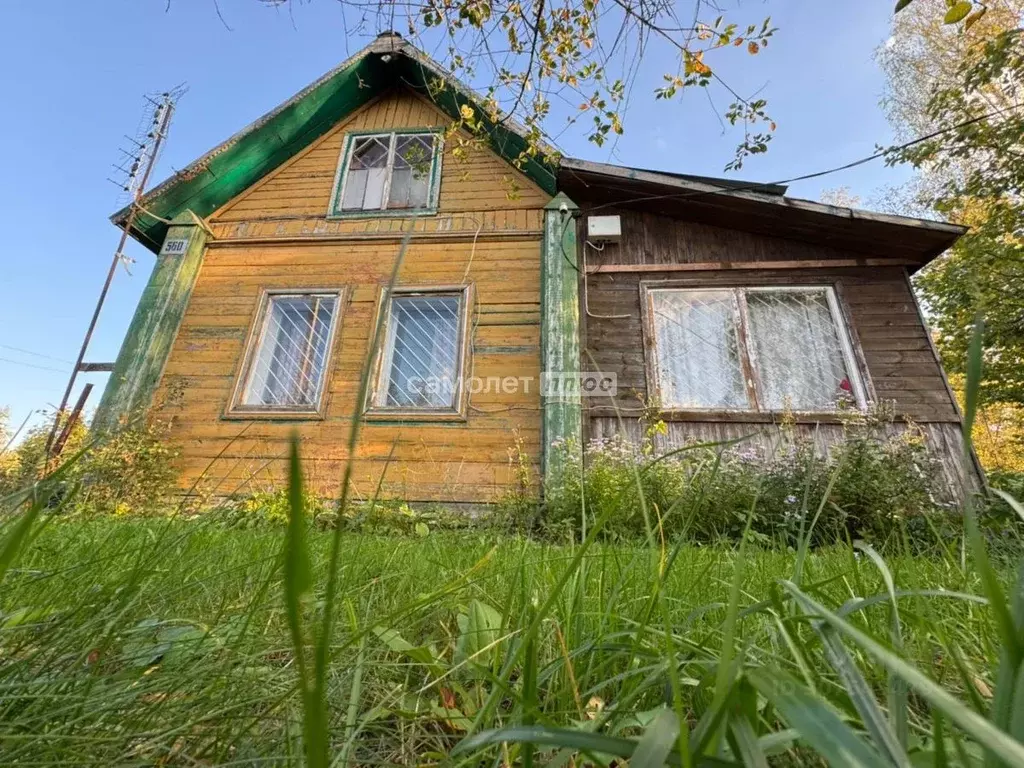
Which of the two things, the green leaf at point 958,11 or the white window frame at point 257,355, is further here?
the white window frame at point 257,355

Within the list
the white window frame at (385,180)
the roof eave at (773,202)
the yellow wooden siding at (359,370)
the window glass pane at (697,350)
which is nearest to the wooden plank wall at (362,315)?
the yellow wooden siding at (359,370)

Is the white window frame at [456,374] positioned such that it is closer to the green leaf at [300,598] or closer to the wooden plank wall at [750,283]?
the wooden plank wall at [750,283]

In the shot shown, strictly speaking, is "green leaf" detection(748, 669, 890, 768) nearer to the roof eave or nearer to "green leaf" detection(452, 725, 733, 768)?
"green leaf" detection(452, 725, 733, 768)

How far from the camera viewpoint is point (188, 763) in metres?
0.59

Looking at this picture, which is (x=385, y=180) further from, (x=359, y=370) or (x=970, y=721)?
(x=970, y=721)

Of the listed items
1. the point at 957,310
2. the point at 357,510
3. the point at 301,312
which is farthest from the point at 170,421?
the point at 957,310

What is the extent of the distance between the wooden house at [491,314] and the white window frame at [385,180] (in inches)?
1.4

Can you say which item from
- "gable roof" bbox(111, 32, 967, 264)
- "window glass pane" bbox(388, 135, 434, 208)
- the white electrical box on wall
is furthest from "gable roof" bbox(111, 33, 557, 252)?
the white electrical box on wall

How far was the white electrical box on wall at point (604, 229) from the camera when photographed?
5.86 metres

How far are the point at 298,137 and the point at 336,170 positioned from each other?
29.3 inches

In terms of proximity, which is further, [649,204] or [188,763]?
[649,204]

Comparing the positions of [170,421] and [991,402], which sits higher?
[991,402]

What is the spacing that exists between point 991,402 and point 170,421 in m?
13.6

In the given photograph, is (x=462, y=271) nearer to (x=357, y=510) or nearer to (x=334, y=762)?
(x=357, y=510)
